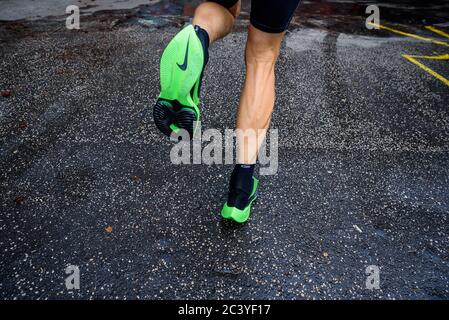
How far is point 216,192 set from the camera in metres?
2.16

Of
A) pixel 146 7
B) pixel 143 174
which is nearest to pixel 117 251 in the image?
pixel 143 174

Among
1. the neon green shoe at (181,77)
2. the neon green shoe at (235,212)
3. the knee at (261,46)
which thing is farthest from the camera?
the neon green shoe at (235,212)

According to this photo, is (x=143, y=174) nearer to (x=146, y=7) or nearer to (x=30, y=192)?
(x=30, y=192)

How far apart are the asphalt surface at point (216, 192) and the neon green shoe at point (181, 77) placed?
0.70 meters

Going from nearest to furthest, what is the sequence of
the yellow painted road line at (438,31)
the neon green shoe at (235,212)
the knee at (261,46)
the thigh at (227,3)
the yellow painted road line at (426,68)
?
the knee at (261,46) → the thigh at (227,3) → the neon green shoe at (235,212) → the yellow painted road line at (426,68) → the yellow painted road line at (438,31)

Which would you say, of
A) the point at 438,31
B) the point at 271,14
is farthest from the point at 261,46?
the point at 438,31

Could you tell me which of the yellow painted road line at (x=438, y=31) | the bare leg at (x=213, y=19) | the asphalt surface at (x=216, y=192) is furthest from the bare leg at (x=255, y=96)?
the yellow painted road line at (x=438, y=31)

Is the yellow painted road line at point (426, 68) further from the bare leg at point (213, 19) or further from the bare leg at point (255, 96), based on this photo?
the bare leg at point (213, 19)

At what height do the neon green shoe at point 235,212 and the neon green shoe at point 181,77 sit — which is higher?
the neon green shoe at point 181,77

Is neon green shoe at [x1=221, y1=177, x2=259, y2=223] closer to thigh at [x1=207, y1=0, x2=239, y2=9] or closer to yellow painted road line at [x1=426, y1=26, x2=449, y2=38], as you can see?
thigh at [x1=207, y1=0, x2=239, y2=9]

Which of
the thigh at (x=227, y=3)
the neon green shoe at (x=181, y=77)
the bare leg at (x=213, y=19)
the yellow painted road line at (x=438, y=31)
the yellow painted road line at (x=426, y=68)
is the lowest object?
the yellow painted road line at (x=426, y=68)

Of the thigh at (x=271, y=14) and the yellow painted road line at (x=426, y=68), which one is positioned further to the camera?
the yellow painted road line at (x=426, y=68)

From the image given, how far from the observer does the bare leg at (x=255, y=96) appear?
5.32 feet

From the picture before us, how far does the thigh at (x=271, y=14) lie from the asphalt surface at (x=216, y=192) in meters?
1.03
